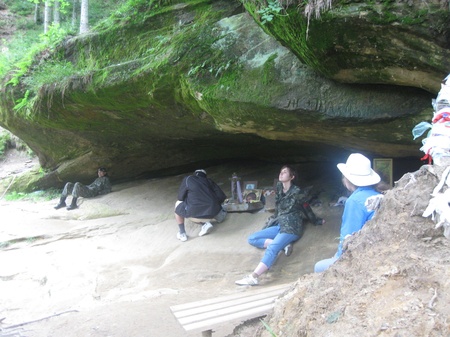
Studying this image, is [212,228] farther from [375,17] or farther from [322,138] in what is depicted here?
[375,17]

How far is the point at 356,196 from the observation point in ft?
10.9

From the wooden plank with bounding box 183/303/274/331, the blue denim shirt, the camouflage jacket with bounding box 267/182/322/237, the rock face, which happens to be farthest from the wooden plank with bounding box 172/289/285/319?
the rock face

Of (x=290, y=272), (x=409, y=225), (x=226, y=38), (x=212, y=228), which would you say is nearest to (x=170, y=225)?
(x=212, y=228)

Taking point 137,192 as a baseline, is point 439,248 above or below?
above

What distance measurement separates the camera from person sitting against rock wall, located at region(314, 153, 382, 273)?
3.26 metres

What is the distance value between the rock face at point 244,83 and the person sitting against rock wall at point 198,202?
100 centimetres

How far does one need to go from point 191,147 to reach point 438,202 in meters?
8.08

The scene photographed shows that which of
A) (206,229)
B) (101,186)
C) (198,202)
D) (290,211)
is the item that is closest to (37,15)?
(101,186)

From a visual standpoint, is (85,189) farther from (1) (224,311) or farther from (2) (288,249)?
(1) (224,311)

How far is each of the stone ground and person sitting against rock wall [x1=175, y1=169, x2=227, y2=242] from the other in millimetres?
258

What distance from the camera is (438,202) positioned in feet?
6.80

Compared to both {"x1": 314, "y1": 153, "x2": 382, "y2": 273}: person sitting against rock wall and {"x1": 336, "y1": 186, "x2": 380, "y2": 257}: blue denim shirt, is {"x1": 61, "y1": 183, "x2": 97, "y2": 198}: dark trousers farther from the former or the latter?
{"x1": 336, "y1": 186, "x2": 380, "y2": 257}: blue denim shirt

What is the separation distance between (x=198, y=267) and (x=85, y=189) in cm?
511

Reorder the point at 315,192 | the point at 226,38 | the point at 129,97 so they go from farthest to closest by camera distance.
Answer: the point at 315,192 < the point at 129,97 < the point at 226,38
